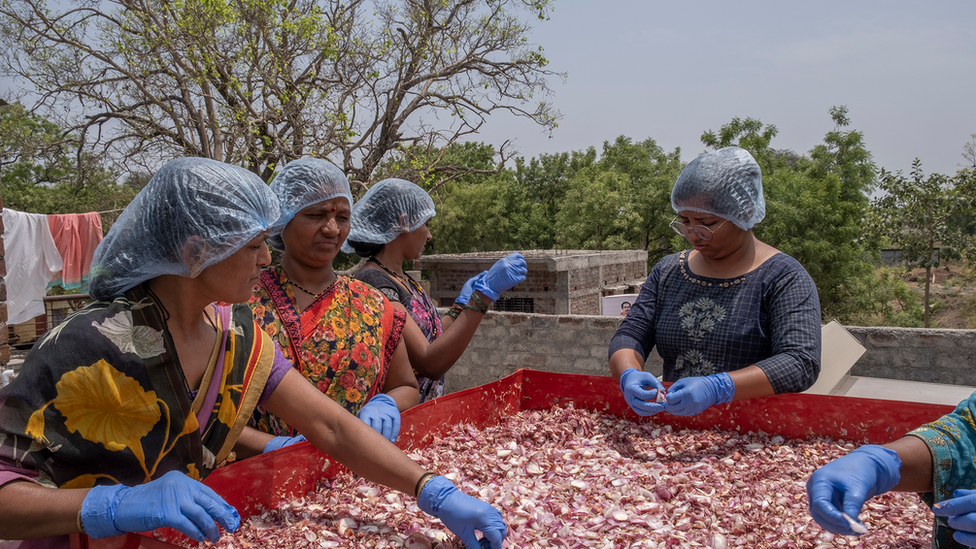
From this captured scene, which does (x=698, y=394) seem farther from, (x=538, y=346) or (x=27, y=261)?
(x=27, y=261)

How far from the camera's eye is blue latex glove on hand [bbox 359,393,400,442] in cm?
170

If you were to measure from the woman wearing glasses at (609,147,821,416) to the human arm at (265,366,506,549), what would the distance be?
801 mm

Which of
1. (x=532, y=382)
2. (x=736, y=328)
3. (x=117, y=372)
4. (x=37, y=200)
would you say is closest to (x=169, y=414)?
(x=117, y=372)

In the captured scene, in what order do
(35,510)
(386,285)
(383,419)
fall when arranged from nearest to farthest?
(35,510), (383,419), (386,285)

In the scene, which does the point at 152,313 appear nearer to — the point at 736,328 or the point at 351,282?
the point at 351,282

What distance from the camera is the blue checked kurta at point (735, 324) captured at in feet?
6.27

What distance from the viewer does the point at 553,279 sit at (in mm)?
15422

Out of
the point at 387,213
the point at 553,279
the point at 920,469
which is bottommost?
the point at 553,279

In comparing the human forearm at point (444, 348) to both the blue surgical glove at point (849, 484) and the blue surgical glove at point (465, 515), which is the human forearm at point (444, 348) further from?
the blue surgical glove at point (849, 484)

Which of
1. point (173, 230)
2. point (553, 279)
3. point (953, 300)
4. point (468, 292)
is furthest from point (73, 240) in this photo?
point (953, 300)

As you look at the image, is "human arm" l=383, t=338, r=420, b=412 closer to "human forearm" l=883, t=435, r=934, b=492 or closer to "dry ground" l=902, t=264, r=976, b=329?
"human forearm" l=883, t=435, r=934, b=492

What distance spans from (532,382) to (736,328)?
0.76m

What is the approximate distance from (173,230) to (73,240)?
30.4 ft

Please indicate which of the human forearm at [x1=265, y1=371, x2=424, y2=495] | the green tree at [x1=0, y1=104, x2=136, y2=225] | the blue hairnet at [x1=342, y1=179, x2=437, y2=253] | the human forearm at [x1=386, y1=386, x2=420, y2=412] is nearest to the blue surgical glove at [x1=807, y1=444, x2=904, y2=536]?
the human forearm at [x1=265, y1=371, x2=424, y2=495]
